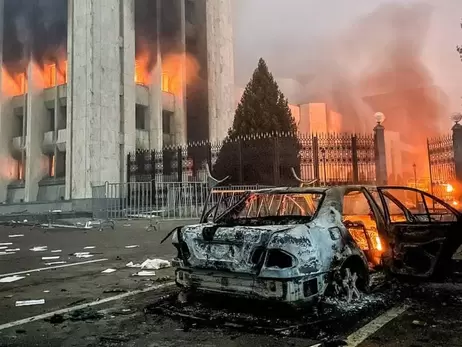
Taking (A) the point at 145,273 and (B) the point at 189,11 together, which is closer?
(A) the point at 145,273

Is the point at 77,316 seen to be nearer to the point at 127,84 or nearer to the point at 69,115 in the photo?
the point at 69,115

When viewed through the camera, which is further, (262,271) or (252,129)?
(252,129)

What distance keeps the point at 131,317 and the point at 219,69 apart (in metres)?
27.6

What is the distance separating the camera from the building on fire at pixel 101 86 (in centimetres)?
2223

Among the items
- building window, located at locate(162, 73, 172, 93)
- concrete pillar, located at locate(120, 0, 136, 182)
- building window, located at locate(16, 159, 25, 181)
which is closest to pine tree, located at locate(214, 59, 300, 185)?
concrete pillar, located at locate(120, 0, 136, 182)

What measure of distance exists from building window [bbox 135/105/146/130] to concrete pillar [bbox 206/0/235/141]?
5158 mm

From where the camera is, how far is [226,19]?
103 ft

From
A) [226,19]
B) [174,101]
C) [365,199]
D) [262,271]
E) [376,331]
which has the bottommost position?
[376,331]

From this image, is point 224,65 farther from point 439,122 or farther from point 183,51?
point 439,122

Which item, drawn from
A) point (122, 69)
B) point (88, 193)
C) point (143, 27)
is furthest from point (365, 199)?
point (143, 27)

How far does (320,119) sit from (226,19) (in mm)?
21974

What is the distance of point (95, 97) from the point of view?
22062 mm

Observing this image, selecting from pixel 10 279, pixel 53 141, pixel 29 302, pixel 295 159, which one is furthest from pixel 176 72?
pixel 29 302

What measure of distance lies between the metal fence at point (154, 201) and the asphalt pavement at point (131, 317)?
790 cm
